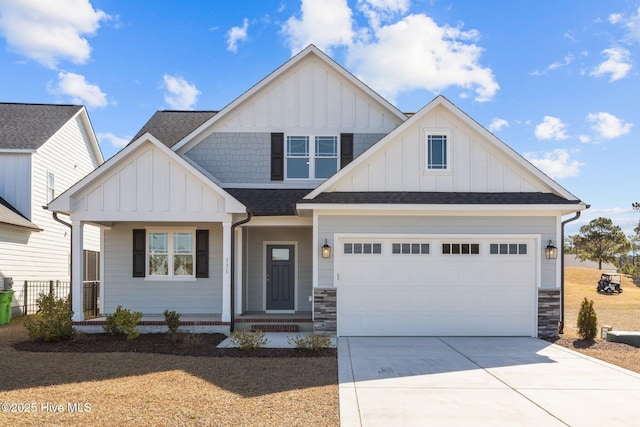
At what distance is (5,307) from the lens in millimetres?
13438

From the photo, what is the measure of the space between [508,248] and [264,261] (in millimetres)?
6571

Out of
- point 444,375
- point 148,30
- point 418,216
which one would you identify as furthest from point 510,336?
point 148,30

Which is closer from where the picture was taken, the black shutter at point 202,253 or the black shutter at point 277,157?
the black shutter at point 202,253

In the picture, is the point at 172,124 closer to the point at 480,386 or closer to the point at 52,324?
the point at 52,324

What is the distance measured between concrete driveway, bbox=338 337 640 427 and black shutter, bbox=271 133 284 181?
18.3 feet

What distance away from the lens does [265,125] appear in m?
13.6

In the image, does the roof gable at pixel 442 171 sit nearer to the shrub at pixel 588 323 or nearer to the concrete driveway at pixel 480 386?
the shrub at pixel 588 323

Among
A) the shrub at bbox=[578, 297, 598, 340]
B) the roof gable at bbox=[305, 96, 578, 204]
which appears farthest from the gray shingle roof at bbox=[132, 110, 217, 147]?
the shrub at bbox=[578, 297, 598, 340]

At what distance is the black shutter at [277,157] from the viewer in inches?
533

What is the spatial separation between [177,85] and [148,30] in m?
2.83

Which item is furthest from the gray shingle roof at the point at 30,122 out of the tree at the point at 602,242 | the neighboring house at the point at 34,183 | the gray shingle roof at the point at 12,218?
the tree at the point at 602,242

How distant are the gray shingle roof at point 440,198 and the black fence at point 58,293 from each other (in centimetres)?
780

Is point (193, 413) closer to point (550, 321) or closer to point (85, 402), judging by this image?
point (85, 402)

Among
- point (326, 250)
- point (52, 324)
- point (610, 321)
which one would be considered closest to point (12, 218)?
point (52, 324)
